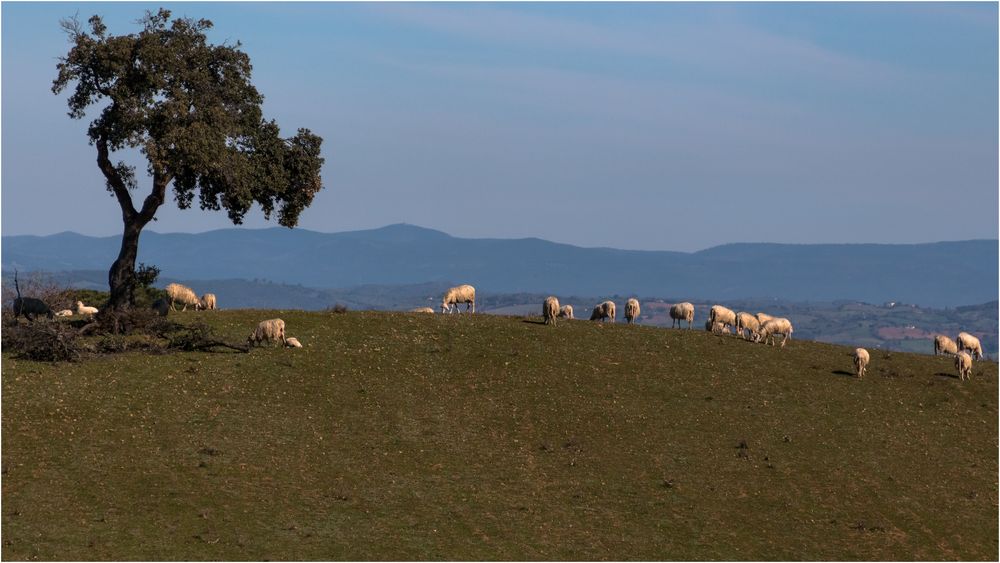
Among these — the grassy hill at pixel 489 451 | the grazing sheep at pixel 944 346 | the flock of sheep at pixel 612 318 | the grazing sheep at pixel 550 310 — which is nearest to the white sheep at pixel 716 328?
the flock of sheep at pixel 612 318

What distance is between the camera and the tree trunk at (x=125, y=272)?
2643 inches

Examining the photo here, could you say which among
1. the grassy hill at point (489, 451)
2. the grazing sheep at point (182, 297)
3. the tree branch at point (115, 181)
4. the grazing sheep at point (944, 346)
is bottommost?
the grassy hill at point (489, 451)

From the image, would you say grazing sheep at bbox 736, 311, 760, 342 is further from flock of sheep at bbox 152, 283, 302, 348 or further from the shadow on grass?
flock of sheep at bbox 152, 283, 302, 348

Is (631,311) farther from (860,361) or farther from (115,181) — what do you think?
(115,181)

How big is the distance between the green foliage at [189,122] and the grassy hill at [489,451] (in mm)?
6373

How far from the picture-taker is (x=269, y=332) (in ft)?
209

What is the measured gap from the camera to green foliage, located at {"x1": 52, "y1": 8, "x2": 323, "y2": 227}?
64.5 meters

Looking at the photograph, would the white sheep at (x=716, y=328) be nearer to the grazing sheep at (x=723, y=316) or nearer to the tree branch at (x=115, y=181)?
the grazing sheep at (x=723, y=316)

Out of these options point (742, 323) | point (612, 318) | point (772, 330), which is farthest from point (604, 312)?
point (772, 330)

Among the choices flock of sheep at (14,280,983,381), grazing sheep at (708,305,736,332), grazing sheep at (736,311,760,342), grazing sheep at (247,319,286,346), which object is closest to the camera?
grazing sheep at (247,319,286,346)

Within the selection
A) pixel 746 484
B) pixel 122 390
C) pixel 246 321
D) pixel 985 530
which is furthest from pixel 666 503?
pixel 246 321

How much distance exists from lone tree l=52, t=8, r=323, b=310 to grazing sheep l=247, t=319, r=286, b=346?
7.30 metres

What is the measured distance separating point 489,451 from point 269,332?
15.5 metres

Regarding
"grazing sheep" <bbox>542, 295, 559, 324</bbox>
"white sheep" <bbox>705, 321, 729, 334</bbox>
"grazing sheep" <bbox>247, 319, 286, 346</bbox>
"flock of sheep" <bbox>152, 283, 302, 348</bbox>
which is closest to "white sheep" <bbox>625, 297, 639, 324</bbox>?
"white sheep" <bbox>705, 321, 729, 334</bbox>
